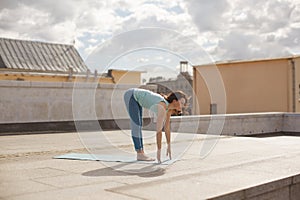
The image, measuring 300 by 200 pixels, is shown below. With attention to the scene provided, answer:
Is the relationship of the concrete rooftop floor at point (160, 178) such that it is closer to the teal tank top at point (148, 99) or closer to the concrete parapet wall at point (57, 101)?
the teal tank top at point (148, 99)

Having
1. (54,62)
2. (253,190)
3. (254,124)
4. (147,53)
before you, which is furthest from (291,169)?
(54,62)

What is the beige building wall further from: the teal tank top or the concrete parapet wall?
the teal tank top

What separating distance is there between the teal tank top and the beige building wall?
58.6ft

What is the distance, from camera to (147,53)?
766 centimetres

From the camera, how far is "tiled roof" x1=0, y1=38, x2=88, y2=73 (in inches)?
1148

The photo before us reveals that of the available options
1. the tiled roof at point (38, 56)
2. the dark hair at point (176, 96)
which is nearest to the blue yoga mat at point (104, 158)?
the dark hair at point (176, 96)

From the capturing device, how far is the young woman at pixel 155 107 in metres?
6.41

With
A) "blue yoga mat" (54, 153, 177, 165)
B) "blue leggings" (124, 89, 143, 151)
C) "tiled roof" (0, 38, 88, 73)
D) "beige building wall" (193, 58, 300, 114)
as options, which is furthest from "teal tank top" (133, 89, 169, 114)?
"tiled roof" (0, 38, 88, 73)

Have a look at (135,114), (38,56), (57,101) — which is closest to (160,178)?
(135,114)

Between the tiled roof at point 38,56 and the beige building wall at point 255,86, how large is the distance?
9766 mm

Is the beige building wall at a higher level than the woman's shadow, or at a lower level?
higher

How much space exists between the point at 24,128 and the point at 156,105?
27.2ft

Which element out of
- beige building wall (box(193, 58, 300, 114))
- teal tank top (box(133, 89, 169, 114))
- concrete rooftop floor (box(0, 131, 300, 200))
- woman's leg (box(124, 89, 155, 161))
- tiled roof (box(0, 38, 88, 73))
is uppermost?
tiled roof (box(0, 38, 88, 73))

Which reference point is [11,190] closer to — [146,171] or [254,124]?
[146,171]
